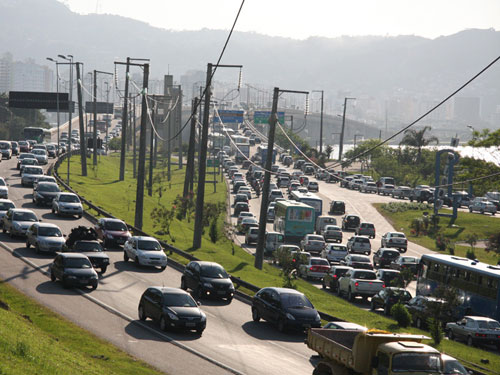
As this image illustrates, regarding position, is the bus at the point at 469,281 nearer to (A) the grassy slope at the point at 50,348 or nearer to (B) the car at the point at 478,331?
(B) the car at the point at 478,331

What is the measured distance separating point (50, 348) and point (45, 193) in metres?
42.5

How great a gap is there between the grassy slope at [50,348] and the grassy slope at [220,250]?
39.9 ft

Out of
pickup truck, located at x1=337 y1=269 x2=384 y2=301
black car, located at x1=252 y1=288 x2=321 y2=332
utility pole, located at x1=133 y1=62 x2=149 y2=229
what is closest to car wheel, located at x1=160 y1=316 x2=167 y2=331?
black car, located at x1=252 y1=288 x2=321 y2=332

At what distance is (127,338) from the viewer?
2597 cm

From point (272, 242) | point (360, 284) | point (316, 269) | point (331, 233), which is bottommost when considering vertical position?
point (331, 233)

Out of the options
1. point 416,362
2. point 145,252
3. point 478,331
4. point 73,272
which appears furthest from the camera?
point 145,252

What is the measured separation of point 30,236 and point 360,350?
27650mm

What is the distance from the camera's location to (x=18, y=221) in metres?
46.1

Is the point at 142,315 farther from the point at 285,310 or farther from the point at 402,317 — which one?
the point at 402,317

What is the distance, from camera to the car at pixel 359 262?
170 feet

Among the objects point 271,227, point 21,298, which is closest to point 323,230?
point 271,227

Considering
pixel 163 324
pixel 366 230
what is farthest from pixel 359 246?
pixel 163 324

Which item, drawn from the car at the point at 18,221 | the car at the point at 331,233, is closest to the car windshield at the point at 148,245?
the car at the point at 18,221

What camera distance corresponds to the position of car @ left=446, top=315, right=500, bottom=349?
3200 centimetres
